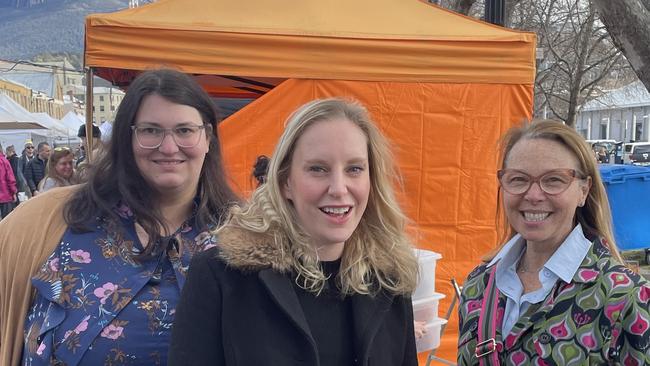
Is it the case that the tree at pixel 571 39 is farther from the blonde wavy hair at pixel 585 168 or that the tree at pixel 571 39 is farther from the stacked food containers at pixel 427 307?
the blonde wavy hair at pixel 585 168

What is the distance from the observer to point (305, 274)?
174 centimetres

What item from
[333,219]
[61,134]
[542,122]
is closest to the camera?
[333,219]

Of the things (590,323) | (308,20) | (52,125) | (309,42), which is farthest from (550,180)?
(52,125)

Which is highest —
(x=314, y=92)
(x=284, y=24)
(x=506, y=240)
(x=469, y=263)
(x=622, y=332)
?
(x=284, y=24)

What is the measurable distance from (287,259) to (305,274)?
0.21ft

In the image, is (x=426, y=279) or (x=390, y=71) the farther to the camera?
(x=390, y=71)

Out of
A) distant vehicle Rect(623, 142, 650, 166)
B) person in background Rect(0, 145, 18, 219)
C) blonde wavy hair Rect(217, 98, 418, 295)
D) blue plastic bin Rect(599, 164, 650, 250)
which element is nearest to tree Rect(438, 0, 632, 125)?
blue plastic bin Rect(599, 164, 650, 250)

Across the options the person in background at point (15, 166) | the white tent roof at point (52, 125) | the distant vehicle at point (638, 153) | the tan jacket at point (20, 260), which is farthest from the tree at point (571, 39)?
the white tent roof at point (52, 125)

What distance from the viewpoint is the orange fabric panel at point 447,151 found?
4941 mm

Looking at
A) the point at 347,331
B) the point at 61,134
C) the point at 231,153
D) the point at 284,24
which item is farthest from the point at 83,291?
the point at 61,134

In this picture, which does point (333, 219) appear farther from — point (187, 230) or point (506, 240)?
point (506, 240)

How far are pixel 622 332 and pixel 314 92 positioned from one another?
10.8 ft

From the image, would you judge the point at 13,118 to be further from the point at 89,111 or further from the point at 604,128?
the point at 604,128

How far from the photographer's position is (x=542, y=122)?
214 centimetres
